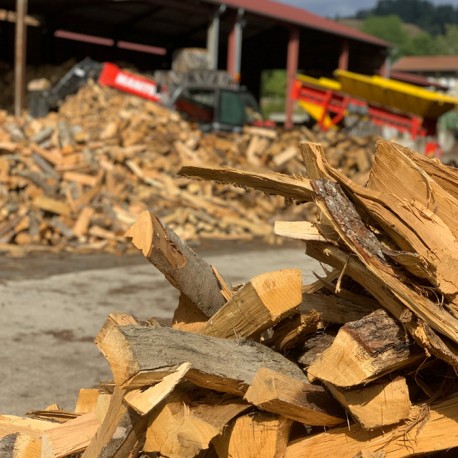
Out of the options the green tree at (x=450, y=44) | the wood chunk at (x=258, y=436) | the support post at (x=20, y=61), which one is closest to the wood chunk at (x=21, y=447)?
the wood chunk at (x=258, y=436)

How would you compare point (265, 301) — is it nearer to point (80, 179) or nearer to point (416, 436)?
point (416, 436)

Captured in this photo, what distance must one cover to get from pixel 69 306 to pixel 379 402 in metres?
5.91

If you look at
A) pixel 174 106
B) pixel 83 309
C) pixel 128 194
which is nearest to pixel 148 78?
pixel 174 106

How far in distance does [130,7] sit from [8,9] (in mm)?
4211

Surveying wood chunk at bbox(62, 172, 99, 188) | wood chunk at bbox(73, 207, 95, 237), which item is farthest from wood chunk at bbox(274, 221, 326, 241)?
wood chunk at bbox(62, 172, 99, 188)

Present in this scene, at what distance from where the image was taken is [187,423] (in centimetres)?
262

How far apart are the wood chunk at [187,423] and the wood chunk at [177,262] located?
1.72 ft

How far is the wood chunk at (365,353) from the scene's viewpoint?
2457mm

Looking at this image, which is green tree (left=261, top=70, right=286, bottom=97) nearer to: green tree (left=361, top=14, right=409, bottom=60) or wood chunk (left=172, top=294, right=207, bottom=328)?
wood chunk (left=172, top=294, right=207, bottom=328)

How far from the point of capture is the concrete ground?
18.1 ft

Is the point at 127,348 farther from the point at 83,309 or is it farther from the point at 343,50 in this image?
the point at 343,50

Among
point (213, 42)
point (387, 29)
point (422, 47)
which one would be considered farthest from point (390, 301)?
point (387, 29)

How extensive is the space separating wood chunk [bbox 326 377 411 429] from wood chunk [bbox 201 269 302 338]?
0.36 metres

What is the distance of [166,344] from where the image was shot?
2.61m
